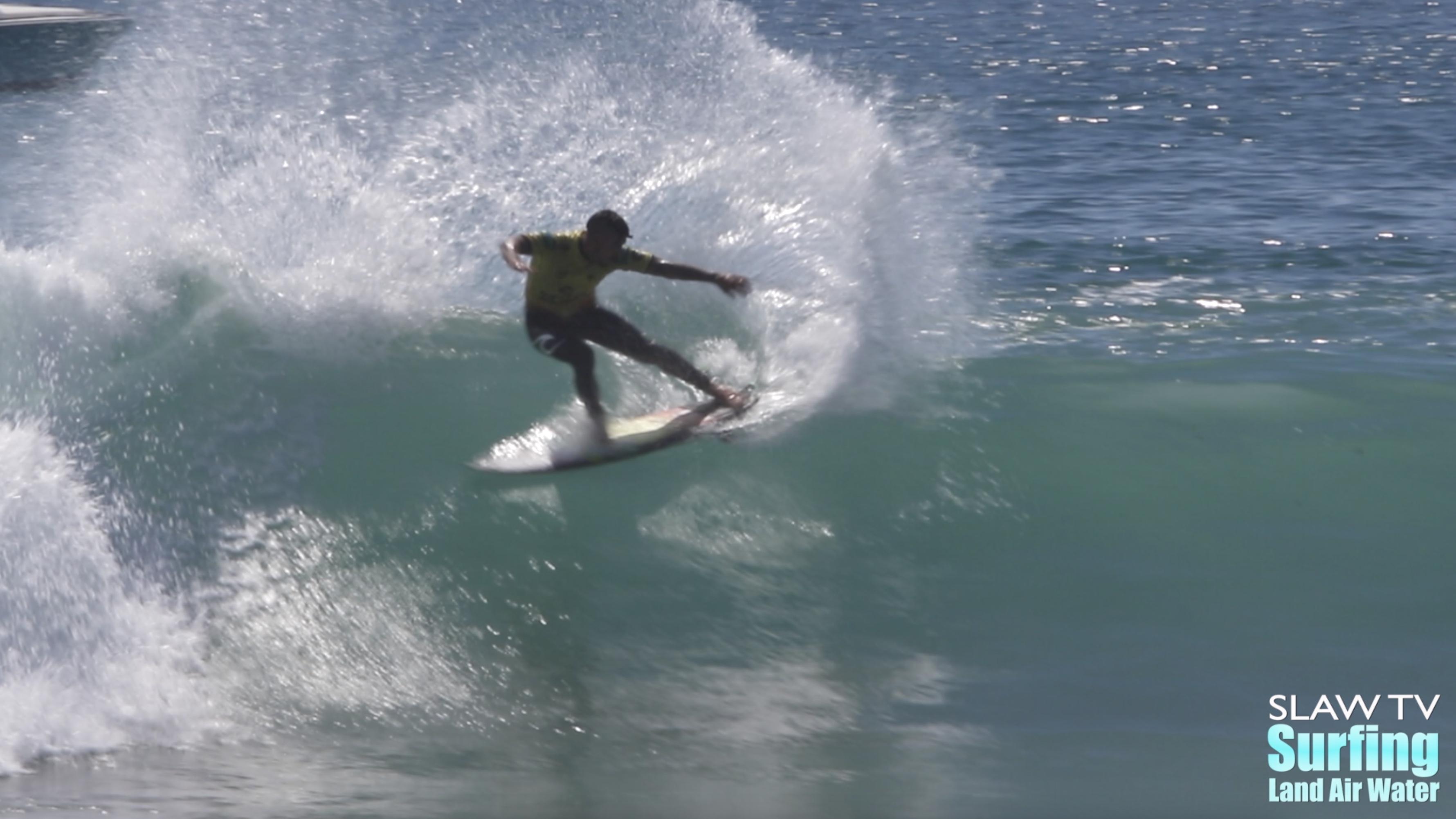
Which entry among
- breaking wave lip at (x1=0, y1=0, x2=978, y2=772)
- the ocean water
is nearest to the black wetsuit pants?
the ocean water

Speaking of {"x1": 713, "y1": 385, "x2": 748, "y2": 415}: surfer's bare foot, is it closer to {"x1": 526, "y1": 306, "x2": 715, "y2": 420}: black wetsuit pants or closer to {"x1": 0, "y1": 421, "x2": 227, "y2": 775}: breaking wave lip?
{"x1": 526, "y1": 306, "x2": 715, "y2": 420}: black wetsuit pants

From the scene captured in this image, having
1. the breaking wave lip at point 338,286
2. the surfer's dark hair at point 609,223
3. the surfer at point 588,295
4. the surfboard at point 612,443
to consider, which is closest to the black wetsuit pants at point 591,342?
the surfer at point 588,295

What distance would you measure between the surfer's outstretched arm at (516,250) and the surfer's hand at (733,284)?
39.4 inches

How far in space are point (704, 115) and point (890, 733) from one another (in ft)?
26.1

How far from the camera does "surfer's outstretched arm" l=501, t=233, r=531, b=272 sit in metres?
8.09

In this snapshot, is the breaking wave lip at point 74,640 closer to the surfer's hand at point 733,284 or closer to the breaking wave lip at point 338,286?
the breaking wave lip at point 338,286

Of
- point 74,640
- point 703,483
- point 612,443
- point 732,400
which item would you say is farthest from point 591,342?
point 74,640

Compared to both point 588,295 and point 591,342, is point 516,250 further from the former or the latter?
point 591,342

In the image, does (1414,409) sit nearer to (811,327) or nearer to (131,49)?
(811,327)

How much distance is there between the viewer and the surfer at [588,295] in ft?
26.9

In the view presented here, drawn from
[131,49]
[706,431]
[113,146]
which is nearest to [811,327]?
[706,431]

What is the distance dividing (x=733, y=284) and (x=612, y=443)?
1105 millimetres

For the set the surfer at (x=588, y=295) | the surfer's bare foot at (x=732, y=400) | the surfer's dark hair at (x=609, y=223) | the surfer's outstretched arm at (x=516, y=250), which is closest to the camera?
the surfer's dark hair at (x=609, y=223)

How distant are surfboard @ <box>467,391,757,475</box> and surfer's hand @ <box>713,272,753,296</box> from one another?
2.68 feet
